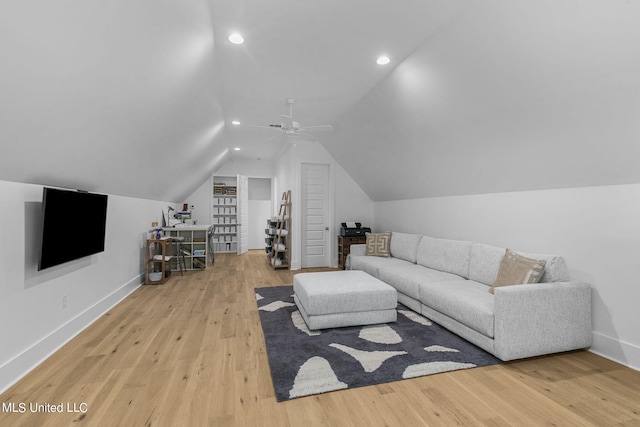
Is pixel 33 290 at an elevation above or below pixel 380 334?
above

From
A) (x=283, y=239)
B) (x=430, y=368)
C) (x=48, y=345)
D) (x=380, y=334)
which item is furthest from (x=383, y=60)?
(x=283, y=239)

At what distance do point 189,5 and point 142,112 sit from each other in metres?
1.09

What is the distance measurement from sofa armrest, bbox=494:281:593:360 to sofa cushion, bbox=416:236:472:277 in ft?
3.70

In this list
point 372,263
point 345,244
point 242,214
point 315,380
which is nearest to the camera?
point 315,380

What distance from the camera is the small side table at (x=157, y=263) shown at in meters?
4.68

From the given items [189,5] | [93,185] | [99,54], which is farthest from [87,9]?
[93,185]

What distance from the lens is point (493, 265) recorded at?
3150mm

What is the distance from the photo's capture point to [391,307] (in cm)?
307

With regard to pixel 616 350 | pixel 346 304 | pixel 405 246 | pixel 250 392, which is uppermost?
pixel 405 246

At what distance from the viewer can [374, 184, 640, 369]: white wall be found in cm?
231

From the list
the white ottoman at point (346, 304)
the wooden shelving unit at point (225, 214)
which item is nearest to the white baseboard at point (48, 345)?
the white ottoman at point (346, 304)

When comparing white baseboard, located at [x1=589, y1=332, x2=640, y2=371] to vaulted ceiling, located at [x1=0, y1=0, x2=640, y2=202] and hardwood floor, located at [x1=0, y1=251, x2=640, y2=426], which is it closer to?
hardwood floor, located at [x1=0, y1=251, x2=640, y2=426]

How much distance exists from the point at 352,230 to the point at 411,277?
8.29 feet

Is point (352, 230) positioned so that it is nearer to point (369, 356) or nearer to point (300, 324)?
point (300, 324)
